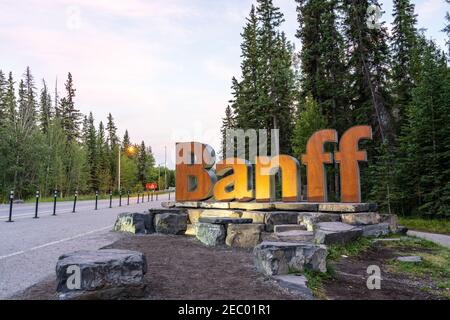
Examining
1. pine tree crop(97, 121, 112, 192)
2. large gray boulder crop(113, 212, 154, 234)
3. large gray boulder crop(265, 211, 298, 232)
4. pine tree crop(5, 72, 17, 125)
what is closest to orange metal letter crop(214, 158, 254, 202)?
large gray boulder crop(265, 211, 298, 232)

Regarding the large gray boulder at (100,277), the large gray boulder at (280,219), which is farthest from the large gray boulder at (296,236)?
the large gray boulder at (100,277)

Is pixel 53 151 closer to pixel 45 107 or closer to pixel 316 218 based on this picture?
pixel 45 107

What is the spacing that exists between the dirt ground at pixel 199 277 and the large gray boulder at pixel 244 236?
0.34 meters

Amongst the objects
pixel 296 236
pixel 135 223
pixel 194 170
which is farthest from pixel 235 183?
pixel 296 236

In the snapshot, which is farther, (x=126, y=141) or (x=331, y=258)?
(x=126, y=141)

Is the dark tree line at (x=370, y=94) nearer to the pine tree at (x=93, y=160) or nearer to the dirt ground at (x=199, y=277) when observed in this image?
the dirt ground at (x=199, y=277)

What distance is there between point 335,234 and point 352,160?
354 centimetres

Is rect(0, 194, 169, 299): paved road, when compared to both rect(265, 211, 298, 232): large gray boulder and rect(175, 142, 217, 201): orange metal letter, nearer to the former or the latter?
rect(175, 142, 217, 201): orange metal letter

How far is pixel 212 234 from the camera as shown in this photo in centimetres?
841

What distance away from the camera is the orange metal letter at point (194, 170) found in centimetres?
1204
